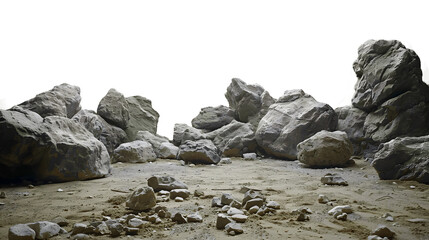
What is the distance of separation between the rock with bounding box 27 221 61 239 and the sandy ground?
0.24ft

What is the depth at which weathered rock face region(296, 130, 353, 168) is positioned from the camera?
6.64 meters

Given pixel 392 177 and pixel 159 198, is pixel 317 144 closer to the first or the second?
pixel 392 177

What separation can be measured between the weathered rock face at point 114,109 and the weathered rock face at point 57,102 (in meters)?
0.75

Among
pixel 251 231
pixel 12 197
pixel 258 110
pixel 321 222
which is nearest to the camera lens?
pixel 251 231

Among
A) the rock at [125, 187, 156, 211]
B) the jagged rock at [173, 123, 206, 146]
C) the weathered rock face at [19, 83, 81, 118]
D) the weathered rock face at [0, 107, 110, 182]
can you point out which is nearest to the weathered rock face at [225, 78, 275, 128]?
the jagged rock at [173, 123, 206, 146]

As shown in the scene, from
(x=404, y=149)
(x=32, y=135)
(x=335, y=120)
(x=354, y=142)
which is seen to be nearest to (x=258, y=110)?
(x=335, y=120)

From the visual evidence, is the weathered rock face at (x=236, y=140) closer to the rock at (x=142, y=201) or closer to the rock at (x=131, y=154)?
the rock at (x=131, y=154)

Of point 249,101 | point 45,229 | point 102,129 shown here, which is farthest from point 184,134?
point 45,229

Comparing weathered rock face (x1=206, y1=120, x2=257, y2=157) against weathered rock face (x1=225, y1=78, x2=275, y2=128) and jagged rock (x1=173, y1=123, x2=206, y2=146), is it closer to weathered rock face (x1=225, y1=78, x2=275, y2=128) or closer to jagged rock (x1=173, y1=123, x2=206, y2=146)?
jagged rock (x1=173, y1=123, x2=206, y2=146)

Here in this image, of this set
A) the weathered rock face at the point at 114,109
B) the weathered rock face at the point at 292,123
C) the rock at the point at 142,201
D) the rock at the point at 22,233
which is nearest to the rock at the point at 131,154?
the weathered rock face at the point at 114,109

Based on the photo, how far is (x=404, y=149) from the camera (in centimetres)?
486

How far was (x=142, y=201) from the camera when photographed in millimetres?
3076

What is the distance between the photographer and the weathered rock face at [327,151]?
262 inches

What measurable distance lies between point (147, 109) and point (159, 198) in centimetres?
831
